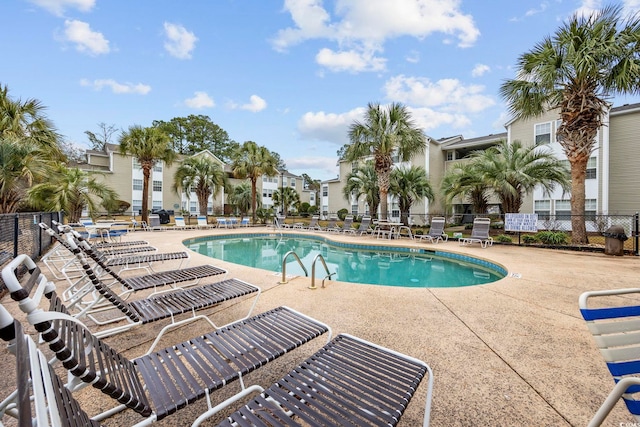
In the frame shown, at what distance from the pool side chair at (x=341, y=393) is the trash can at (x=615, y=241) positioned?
10895 millimetres

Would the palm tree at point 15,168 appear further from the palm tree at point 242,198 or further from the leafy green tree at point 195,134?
the leafy green tree at point 195,134

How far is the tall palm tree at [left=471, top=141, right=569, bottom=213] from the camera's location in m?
13.9

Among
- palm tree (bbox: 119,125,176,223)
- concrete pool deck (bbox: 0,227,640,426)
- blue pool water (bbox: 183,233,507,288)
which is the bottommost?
blue pool water (bbox: 183,233,507,288)

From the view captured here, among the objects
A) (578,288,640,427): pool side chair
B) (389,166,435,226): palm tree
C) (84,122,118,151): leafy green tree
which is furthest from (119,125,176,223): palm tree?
(84,122,118,151): leafy green tree

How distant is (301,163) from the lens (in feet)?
214

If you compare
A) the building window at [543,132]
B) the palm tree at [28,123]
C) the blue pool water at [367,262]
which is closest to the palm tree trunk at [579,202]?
the blue pool water at [367,262]

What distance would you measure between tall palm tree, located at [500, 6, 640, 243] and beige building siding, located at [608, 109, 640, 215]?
9901mm

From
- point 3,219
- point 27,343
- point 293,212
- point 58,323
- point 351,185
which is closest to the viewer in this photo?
point 27,343

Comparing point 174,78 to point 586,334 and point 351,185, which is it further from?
point 586,334

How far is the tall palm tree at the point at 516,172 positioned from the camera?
13.9 meters

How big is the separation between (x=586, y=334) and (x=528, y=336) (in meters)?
0.71

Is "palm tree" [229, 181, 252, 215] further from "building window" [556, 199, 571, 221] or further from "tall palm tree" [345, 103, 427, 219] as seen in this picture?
"building window" [556, 199, 571, 221]

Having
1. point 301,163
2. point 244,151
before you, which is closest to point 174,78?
point 244,151

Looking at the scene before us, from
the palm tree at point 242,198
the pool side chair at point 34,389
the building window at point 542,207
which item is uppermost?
the palm tree at point 242,198
